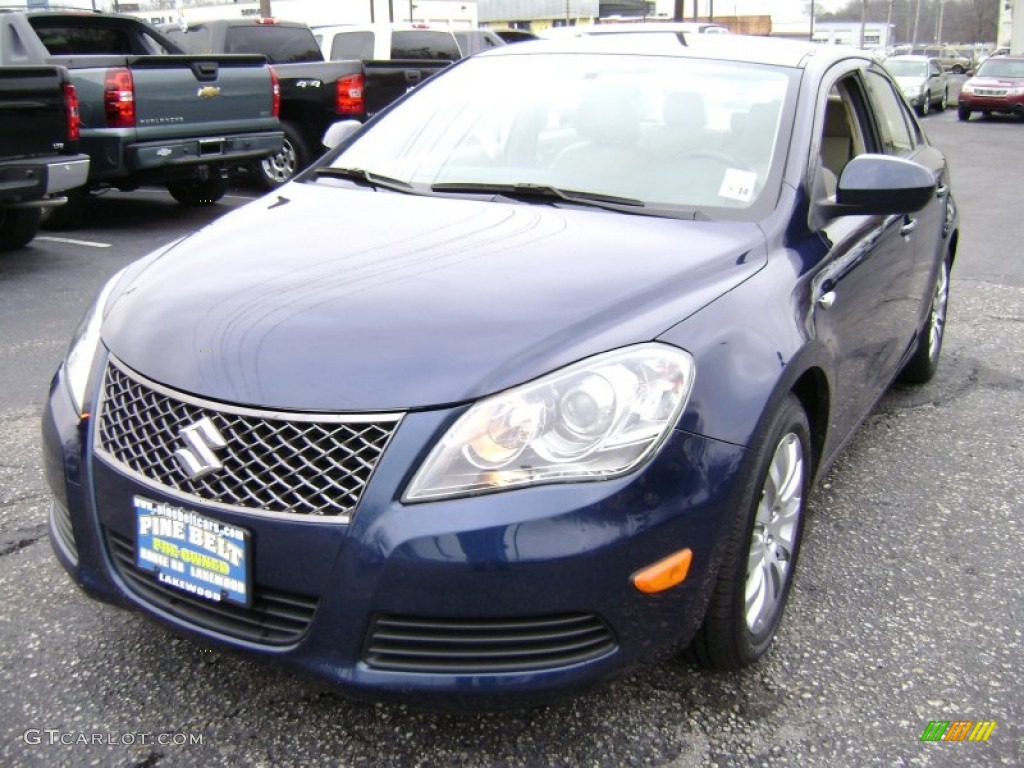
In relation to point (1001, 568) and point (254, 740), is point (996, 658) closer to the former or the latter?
point (1001, 568)

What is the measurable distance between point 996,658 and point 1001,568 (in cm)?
59

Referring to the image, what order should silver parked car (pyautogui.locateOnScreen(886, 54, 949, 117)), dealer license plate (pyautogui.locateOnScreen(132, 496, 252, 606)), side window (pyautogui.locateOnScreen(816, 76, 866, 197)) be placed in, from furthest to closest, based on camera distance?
silver parked car (pyautogui.locateOnScreen(886, 54, 949, 117))
side window (pyautogui.locateOnScreen(816, 76, 866, 197))
dealer license plate (pyautogui.locateOnScreen(132, 496, 252, 606))

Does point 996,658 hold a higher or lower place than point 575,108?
lower

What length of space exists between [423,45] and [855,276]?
12.3 metres

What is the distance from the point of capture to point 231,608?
2174mm

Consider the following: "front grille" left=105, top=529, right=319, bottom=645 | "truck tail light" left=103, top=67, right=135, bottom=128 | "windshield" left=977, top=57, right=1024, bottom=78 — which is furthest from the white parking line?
"windshield" left=977, top=57, right=1024, bottom=78

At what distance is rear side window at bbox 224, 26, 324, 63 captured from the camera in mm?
12008

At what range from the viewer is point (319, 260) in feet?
8.61

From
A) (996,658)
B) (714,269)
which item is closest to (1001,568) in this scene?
(996,658)

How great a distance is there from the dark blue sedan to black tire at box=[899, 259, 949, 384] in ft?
6.36

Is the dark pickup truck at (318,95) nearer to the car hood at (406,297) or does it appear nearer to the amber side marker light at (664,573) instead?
the car hood at (406,297)

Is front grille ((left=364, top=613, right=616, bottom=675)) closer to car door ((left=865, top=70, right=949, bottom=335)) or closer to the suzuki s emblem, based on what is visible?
the suzuki s emblem

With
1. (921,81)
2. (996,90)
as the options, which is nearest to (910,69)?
(921,81)

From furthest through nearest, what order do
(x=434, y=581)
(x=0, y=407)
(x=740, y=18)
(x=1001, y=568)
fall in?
(x=740, y=18) → (x=0, y=407) → (x=1001, y=568) → (x=434, y=581)
